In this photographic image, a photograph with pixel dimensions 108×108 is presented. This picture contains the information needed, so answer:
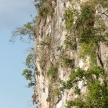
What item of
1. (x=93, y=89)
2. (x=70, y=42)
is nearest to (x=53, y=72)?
(x=70, y=42)

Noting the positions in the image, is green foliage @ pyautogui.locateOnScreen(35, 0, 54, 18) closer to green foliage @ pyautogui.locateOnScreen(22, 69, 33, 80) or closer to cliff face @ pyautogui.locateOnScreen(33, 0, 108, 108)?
cliff face @ pyautogui.locateOnScreen(33, 0, 108, 108)

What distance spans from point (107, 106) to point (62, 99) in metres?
6.19

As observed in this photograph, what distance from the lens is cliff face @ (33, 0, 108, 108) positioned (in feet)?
55.4

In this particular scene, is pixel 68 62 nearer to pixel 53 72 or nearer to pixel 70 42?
pixel 70 42

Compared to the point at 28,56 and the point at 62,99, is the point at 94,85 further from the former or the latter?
the point at 28,56

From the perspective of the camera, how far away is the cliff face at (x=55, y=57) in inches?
665

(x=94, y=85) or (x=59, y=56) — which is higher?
(x=59, y=56)

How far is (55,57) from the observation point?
2033 cm

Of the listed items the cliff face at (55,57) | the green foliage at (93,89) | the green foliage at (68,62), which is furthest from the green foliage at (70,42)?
the green foliage at (93,89)

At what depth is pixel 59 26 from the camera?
20469 millimetres

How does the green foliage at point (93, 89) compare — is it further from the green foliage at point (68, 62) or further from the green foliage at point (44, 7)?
the green foliage at point (44, 7)

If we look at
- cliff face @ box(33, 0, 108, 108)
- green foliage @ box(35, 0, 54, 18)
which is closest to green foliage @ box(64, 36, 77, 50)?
cliff face @ box(33, 0, 108, 108)

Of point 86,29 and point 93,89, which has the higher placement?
point 86,29

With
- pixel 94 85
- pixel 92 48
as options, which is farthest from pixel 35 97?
pixel 94 85
